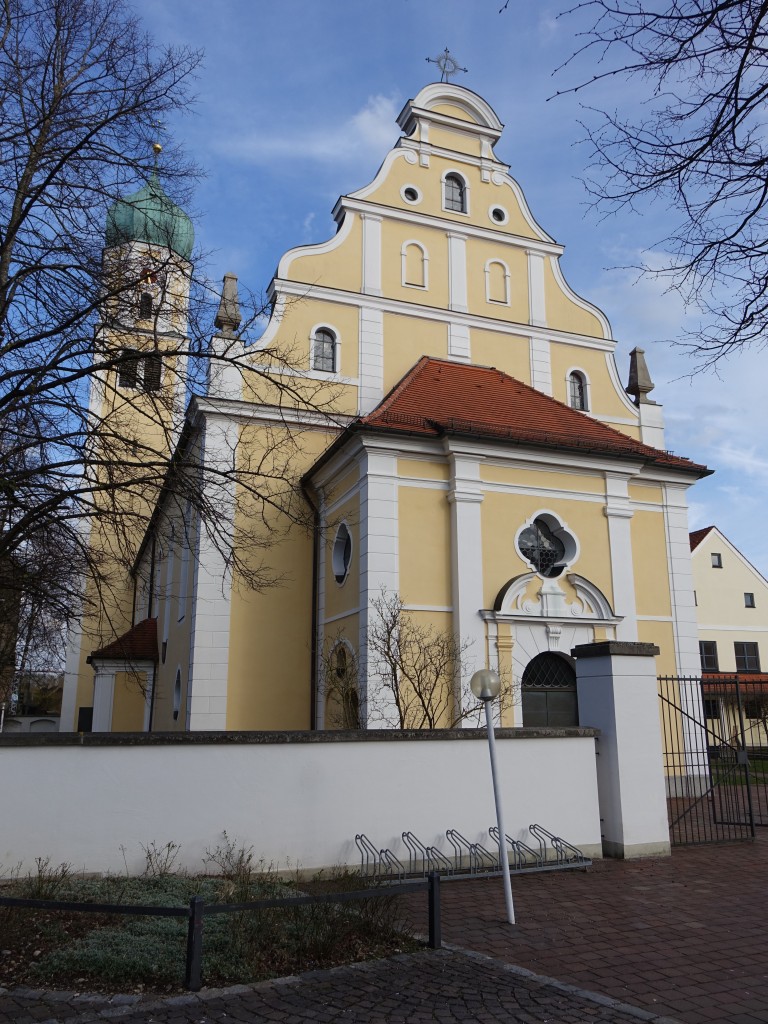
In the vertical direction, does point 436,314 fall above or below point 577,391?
above

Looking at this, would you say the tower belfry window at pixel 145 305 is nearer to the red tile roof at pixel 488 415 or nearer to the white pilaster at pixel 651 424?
the red tile roof at pixel 488 415

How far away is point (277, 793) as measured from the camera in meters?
8.72

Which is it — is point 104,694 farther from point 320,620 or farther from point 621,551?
point 621,551

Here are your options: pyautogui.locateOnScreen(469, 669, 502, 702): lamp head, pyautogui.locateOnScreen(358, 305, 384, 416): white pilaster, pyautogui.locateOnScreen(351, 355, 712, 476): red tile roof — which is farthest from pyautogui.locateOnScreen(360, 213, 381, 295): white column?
pyautogui.locateOnScreen(469, 669, 502, 702): lamp head

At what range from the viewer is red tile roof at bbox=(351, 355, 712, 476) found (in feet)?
50.6

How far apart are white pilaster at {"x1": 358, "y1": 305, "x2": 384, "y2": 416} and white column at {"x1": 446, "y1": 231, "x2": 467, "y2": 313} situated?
207 centimetres

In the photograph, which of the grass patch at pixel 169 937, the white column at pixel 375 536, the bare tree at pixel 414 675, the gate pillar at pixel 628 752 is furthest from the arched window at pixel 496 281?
the grass patch at pixel 169 937

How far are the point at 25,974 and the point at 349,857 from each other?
13.3ft

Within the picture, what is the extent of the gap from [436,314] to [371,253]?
2.10m

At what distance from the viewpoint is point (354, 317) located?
63.1 ft

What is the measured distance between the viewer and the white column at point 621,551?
16.3 metres

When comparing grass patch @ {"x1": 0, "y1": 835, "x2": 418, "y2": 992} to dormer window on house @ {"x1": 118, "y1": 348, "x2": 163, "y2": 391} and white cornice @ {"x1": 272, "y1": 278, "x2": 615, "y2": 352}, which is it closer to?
dormer window on house @ {"x1": 118, "y1": 348, "x2": 163, "y2": 391}

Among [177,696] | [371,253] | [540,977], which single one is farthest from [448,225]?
[540,977]

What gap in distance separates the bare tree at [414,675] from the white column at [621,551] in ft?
10.8
